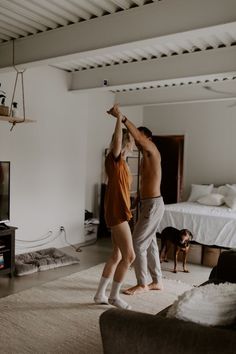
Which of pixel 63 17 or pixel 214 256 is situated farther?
pixel 214 256

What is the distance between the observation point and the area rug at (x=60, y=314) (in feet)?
7.99

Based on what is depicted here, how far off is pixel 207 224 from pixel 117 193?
2.10 m

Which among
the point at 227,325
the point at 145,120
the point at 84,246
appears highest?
the point at 145,120

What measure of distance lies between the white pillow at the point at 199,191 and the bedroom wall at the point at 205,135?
1.09 ft

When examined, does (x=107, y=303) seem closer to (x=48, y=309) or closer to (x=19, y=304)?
(x=48, y=309)

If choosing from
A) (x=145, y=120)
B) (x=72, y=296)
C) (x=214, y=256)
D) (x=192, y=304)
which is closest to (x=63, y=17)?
(x=72, y=296)

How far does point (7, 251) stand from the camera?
3.93 m

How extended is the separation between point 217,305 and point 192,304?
3.8 inches

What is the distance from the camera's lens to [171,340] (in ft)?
4.15

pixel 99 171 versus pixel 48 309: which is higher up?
pixel 99 171

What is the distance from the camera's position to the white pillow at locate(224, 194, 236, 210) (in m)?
5.58

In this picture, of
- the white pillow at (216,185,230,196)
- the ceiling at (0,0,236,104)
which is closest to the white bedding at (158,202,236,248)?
the white pillow at (216,185,230,196)

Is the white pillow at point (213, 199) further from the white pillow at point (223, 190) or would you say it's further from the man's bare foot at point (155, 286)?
the man's bare foot at point (155, 286)

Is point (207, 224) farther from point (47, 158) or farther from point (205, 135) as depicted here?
point (205, 135)
